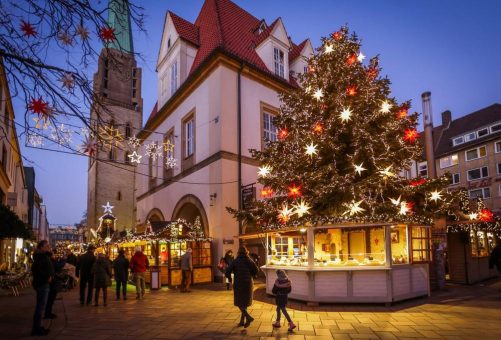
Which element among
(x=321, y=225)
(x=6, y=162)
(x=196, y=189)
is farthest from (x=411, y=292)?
(x=6, y=162)

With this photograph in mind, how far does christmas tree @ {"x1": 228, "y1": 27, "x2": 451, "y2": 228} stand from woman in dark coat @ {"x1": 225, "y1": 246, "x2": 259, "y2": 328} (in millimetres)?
4480

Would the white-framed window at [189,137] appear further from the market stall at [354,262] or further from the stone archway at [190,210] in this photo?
the market stall at [354,262]

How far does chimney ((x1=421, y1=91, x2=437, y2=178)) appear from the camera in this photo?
706 inches

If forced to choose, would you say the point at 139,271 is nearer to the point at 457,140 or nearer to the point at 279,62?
the point at 279,62

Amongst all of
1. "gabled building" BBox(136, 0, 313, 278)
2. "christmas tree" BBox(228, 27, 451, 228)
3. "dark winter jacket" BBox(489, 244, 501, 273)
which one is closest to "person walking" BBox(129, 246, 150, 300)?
"christmas tree" BBox(228, 27, 451, 228)

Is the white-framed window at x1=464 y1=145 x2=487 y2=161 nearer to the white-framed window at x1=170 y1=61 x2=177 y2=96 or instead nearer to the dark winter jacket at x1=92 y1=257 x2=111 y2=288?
the white-framed window at x1=170 y1=61 x2=177 y2=96

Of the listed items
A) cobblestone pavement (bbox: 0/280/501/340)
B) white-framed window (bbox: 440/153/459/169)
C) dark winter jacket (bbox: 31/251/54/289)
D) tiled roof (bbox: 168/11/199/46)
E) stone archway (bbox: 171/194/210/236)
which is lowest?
cobblestone pavement (bbox: 0/280/501/340)

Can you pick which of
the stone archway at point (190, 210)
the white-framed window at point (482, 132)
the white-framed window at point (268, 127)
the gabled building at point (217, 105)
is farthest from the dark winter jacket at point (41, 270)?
the white-framed window at point (482, 132)

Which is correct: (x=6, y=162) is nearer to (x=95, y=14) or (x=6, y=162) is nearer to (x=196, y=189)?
(x=196, y=189)

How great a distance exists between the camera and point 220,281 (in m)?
18.9

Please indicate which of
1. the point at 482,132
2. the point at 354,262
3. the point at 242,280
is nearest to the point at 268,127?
the point at 354,262

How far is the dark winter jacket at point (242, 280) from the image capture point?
8.79 m

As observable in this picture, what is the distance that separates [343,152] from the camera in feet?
49.3

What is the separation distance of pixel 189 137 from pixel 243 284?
15.7m
